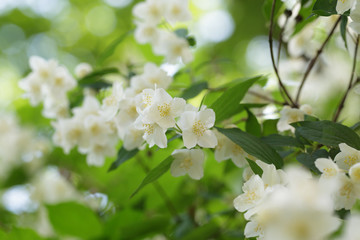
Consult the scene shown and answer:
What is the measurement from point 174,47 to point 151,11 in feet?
0.48

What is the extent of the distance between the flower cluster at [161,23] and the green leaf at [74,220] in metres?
0.67

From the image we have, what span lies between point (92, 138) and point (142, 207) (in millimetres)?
279

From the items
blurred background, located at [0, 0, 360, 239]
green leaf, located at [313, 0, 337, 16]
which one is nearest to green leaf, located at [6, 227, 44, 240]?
blurred background, located at [0, 0, 360, 239]

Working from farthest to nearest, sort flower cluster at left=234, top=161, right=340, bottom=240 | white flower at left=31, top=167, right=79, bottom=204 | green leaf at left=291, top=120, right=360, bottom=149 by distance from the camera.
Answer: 1. white flower at left=31, top=167, right=79, bottom=204
2. green leaf at left=291, top=120, right=360, bottom=149
3. flower cluster at left=234, top=161, right=340, bottom=240

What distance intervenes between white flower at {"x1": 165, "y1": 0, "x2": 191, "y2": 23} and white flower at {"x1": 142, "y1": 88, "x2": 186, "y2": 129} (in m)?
0.58

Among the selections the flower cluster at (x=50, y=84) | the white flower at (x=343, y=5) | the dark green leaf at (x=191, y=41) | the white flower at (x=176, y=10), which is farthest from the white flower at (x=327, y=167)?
the flower cluster at (x=50, y=84)

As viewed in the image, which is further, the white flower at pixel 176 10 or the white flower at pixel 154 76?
the white flower at pixel 176 10

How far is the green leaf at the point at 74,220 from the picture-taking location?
668 mm

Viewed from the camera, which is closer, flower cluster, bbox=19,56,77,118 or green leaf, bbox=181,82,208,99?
green leaf, bbox=181,82,208,99

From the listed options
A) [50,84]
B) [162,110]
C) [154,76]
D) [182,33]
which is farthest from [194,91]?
[50,84]

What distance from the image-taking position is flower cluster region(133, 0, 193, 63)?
122 cm

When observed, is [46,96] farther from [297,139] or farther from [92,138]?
[297,139]

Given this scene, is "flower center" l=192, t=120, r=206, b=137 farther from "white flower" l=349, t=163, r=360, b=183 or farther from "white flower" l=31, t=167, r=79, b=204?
"white flower" l=31, t=167, r=79, b=204

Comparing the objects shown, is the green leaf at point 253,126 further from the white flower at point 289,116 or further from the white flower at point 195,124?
the white flower at point 195,124
